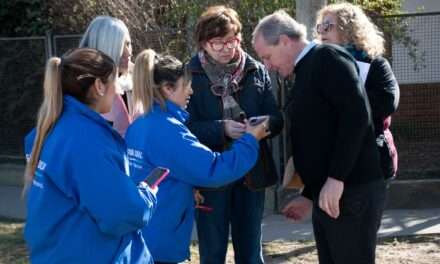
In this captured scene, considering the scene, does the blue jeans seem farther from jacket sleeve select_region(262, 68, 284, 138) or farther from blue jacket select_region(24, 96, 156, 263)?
blue jacket select_region(24, 96, 156, 263)

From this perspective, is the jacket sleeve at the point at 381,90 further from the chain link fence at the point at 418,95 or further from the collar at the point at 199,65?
the chain link fence at the point at 418,95

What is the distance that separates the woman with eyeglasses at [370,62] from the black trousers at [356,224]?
365mm

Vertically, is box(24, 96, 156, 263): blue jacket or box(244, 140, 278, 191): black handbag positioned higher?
box(24, 96, 156, 263): blue jacket

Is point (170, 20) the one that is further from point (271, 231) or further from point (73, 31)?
point (271, 231)

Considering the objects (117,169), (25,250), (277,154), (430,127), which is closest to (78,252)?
(117,169)

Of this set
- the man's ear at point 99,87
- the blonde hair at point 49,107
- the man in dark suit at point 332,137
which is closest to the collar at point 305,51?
the man in dark suit at point 332,137

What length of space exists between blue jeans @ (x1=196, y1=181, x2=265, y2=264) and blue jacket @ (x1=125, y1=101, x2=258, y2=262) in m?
0.58

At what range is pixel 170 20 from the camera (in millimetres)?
9000

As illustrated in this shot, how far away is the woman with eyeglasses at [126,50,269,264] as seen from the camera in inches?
138

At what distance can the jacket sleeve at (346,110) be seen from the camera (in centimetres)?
350

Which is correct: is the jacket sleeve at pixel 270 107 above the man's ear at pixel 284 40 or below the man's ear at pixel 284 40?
below

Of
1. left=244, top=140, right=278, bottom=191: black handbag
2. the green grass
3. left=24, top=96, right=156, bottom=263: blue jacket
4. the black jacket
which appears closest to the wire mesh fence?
the green grass

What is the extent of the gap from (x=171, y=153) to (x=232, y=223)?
1137 millimetres

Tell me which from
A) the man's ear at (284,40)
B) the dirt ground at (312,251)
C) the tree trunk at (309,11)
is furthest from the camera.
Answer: the tree trunk at (309,11)
